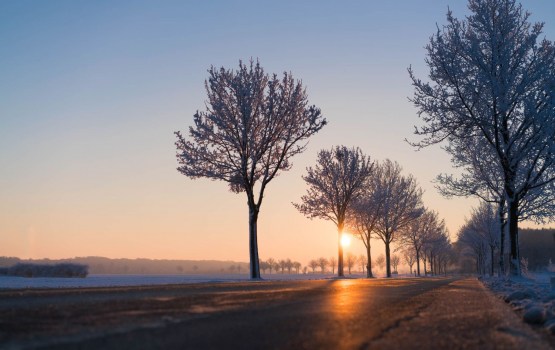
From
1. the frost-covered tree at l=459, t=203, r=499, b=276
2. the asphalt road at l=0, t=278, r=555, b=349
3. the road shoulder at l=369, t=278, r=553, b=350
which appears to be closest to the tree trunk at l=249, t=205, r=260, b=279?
the asphalt road at l=0, t=278, r=555, b=349

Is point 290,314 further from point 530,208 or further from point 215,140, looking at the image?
point 530,208

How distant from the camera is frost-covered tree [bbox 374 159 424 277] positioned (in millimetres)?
45375

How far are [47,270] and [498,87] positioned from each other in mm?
32718

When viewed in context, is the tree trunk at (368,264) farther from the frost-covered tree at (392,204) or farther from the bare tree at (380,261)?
the bare tree at (380,261)

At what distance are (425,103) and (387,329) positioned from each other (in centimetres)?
1593

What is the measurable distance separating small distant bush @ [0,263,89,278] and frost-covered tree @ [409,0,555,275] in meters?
27.5

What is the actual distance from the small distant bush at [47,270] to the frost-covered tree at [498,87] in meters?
27.5

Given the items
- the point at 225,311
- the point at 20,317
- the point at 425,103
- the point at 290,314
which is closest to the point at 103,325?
the point at 20,317

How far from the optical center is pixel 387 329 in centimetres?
297

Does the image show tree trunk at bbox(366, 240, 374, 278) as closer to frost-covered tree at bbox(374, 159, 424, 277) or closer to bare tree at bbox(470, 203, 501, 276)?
frost-covered tree at bbox(374, 159, 424, 277)

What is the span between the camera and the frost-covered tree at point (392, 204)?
149 feet

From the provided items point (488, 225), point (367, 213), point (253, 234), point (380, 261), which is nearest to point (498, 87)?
point (253, 234)

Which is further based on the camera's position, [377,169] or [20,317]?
[377,169]

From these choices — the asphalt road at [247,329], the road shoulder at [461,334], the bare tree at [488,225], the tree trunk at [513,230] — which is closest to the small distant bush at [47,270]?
the tree trunk at [513,230]
